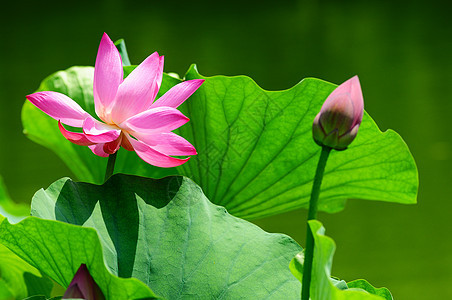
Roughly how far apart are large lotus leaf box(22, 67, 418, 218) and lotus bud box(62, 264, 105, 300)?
0.17 m

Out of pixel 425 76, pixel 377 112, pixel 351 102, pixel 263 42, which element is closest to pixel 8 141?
pixel 377 112

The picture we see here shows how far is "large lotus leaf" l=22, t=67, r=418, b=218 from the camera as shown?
40 centimetres

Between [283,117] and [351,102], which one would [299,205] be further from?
[351,102]

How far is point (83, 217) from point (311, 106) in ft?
0.58

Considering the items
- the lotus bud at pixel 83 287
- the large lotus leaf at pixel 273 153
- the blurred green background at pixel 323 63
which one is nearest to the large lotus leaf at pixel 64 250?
the lotus bud at pixel 83 287

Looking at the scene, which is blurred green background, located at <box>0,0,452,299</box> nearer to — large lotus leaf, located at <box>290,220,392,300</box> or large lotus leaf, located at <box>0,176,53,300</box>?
large lotus leaf, located at <box>0,176,53,300</box>

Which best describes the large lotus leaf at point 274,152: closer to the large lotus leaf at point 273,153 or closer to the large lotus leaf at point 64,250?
the large lotus leaf at point 273,153

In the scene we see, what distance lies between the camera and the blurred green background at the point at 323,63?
2.21 metres

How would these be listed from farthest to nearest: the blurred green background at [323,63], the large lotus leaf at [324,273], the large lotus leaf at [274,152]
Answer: the blurred green background at [323,63], the large lotus leaf at [274,152], the large lotus leaf at [324,273]

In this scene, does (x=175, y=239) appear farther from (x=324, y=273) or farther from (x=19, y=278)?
(x=19, y=278)

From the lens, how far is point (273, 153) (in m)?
0.43

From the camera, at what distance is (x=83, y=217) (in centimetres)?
30

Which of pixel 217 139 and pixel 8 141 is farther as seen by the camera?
pixel 8 141

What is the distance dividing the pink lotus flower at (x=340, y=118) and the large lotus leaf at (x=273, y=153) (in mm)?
156
